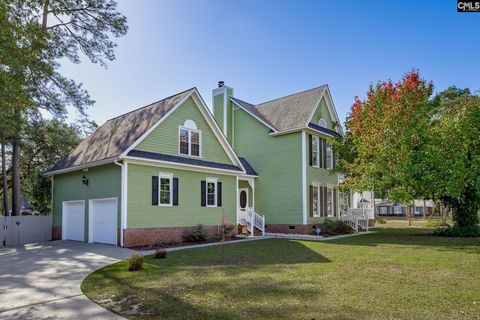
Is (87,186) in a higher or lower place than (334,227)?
higher

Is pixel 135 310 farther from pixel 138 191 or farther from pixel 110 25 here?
pixel 110 25

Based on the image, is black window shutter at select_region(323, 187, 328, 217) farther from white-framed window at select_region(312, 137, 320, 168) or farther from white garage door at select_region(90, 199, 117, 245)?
white garage door at select_region(90, 199, 117, 245)

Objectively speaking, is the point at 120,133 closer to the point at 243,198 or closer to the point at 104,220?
the point at 104,220

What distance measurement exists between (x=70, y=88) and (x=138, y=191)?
1115 centimetres

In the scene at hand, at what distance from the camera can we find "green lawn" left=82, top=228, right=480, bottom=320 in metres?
5.97

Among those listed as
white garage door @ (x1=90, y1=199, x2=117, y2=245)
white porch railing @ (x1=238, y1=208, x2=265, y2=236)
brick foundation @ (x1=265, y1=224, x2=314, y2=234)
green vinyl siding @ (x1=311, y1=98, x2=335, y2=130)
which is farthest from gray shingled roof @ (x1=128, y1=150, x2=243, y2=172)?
green vinyl siding @ (x1=311, y1=98, x2=335, y2=130)

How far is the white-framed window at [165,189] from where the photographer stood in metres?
16.8

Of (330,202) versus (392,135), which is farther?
(330,202)

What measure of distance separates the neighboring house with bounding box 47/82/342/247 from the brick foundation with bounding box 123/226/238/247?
4 cm

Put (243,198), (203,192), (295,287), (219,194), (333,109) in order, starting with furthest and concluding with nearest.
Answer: (333,109) < (243,198) < (219,194) < (203,192) < (295,287)

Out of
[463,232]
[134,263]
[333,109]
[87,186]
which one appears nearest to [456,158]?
[463,232]

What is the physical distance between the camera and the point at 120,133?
18.3 metres

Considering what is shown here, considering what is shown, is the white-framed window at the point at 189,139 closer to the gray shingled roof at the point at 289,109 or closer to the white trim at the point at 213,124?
the white trim at the point at 213,124

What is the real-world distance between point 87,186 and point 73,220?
2350mm
